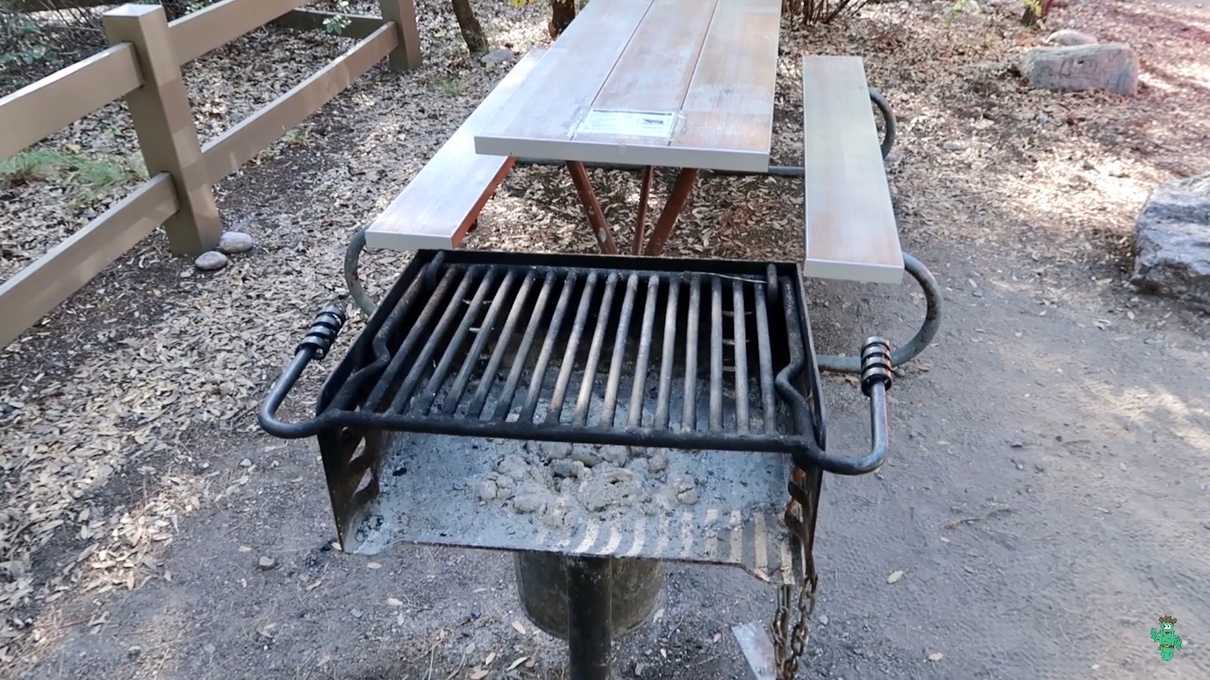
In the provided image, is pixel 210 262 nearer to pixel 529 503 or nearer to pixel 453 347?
pixel 453 347

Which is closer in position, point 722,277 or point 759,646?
point 722,277

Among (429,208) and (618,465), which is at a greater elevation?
(429,208)

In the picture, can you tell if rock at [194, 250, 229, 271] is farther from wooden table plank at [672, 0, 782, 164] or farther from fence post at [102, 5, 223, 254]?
wooden table plank at [672, 0, 782, 164]

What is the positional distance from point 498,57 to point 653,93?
11.8 feet

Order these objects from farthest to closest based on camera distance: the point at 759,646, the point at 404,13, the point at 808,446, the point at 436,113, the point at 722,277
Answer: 1. the point at 404,13
2. the point at 436,113
3. the point at 759,646
4. the point at 722,277
5. the point at 808,446

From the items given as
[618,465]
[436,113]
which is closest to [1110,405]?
[618,465]

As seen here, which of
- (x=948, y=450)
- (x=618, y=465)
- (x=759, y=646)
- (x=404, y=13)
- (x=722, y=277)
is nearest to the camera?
(x=618, y=465)

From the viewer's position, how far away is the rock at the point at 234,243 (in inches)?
145

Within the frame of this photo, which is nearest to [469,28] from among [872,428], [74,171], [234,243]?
[74,171]

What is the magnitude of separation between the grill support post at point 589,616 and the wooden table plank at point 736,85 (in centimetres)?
105

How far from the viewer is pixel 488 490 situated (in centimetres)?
162

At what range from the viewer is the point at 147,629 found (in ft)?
6.97

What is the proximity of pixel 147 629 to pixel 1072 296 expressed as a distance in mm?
3505

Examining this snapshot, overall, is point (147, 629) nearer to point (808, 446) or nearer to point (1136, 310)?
point (808, 446)
